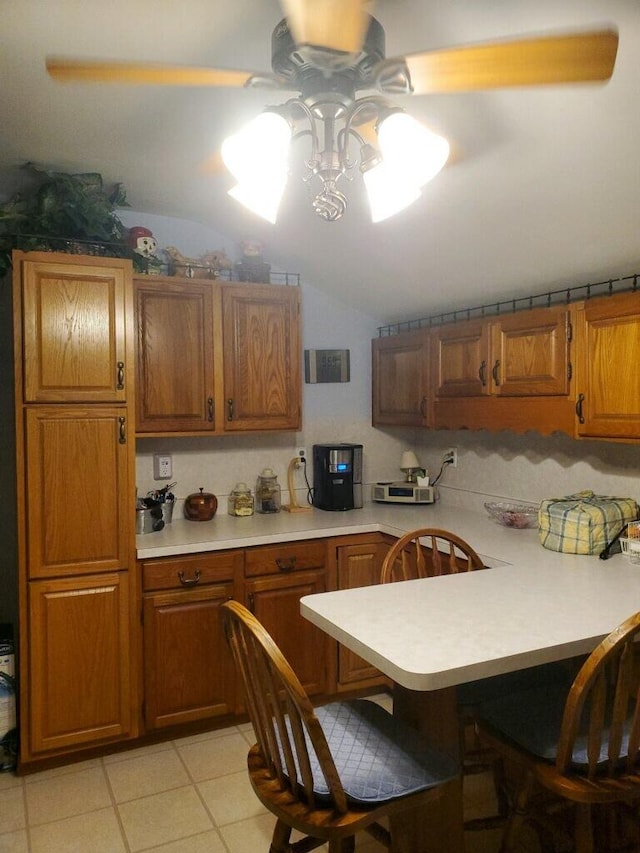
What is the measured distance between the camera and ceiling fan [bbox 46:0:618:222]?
1077 mm

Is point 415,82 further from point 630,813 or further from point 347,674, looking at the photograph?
point 347,674

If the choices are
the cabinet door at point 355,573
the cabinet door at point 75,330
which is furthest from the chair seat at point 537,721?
the cabinet door at point 75,330

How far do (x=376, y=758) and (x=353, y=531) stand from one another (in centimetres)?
159

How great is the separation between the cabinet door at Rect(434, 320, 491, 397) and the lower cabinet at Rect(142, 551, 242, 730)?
1335 millimetres

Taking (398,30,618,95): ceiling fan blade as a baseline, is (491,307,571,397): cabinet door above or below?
below

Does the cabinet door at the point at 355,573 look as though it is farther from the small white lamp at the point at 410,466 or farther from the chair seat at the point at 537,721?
the chair seat at the point at 537,721

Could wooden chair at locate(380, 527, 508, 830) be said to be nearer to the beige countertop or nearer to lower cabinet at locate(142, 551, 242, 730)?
the beige countertop

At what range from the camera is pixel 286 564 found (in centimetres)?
289

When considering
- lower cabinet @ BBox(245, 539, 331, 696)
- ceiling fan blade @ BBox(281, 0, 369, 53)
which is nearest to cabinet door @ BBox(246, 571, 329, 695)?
lower cabinet @ BBox(245, 539, 331, 696)

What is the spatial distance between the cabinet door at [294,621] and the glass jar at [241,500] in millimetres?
531

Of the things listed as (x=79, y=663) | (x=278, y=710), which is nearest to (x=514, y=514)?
(x=278, y=710)

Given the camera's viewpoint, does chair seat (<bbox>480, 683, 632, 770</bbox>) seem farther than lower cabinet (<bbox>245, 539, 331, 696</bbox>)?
No

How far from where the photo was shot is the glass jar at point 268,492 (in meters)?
3.37

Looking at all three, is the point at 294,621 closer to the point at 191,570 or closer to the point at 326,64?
the point at 191,570
